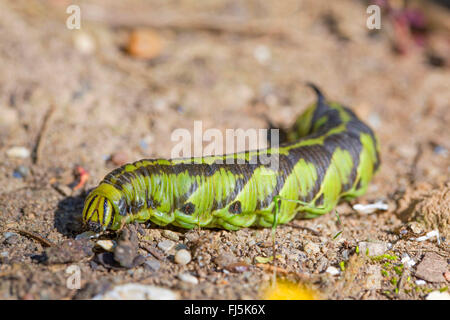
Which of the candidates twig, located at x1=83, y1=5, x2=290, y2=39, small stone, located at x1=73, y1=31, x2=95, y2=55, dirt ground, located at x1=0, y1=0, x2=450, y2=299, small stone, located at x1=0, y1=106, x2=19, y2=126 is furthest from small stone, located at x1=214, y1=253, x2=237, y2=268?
twig, located at x1=83, y1=5, x2=290, y2=39

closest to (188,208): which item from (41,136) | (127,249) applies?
A: (127,249)

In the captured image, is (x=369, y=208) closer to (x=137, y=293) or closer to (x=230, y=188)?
(x=230, y=188)

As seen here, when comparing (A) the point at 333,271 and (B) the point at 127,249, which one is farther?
(A) the point at 333,271

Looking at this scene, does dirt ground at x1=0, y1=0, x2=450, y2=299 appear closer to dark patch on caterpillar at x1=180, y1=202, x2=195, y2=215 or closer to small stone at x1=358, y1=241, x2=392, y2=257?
small stone at x1=358, y1=241, x2=392, y2=257

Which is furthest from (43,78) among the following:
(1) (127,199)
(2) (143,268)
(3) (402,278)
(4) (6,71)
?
(3) (402,278)


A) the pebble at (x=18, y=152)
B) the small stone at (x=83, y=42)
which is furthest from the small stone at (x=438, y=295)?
the small stone at (x=83, y=42)

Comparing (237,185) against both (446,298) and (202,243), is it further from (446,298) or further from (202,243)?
(446,298)
